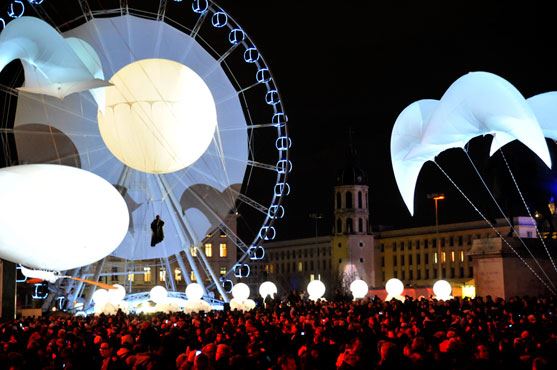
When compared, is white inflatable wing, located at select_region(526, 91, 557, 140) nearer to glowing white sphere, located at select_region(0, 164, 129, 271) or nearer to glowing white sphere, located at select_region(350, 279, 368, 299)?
glowing white sphere, located at select_region(350, 279, 368, 299)

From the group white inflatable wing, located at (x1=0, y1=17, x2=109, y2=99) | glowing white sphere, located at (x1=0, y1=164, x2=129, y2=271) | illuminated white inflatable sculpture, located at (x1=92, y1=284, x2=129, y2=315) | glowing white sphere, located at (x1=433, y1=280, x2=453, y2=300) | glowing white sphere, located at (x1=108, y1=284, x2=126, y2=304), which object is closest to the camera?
glowing white sphere, located at (x1=0, y1=164, x2=129, y2=271)

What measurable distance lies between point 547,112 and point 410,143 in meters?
4.76

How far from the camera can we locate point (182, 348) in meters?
15.9

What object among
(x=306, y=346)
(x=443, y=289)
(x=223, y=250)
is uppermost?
(x=223, y=250)

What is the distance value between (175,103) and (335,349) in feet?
60.6

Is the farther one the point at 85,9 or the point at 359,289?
the point at 359,289

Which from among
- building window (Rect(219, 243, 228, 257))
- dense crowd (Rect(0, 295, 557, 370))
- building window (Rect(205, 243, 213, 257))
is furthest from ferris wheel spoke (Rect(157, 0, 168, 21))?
building window (Rect(219, 243, 228, 257))

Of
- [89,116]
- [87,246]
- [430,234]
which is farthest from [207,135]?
[430,234]

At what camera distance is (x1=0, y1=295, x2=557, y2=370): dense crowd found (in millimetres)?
11594

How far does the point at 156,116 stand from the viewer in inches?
1216

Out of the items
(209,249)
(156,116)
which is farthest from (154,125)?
(209,249)

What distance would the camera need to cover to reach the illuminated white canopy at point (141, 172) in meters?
36.1

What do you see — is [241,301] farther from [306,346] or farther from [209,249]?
[209,249]

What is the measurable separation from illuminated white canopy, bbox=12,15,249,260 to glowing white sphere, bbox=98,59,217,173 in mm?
3741
